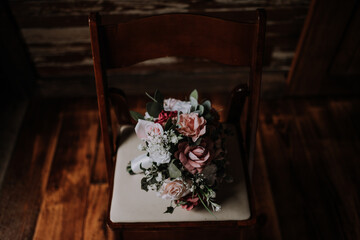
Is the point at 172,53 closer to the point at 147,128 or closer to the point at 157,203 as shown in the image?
the point at 147,128

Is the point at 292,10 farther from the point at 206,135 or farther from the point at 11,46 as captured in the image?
the point at 11,46

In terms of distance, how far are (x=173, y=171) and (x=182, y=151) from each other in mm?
56

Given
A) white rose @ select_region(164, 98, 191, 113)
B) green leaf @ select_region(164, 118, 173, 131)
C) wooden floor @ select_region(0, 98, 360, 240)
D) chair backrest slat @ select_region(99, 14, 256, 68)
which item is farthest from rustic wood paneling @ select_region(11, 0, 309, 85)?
green leaf @ select_region(164, 118, 173, 131)

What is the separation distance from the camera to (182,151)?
858mm

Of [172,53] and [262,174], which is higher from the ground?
[172,53]

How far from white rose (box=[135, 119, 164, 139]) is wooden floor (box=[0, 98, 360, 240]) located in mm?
742

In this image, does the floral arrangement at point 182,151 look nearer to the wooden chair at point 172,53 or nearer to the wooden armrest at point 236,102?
the wooden chair at point 172,53

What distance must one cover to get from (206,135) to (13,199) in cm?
110

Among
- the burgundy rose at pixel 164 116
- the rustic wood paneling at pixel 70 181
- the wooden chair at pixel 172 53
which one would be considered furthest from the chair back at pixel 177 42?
the rustic wood paneling at pixel 70 181

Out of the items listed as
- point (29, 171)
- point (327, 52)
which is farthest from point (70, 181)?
point (327, 52)

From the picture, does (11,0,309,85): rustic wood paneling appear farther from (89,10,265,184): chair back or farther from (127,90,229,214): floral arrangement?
(127,90,229,214): floral arrangement

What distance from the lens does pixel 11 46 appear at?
5.70 ft

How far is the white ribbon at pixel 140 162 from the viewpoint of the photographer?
0.98 metres

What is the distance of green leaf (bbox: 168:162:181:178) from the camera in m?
0.85
